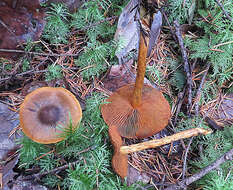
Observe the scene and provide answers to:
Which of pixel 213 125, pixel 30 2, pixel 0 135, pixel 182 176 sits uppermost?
pixel 30 2

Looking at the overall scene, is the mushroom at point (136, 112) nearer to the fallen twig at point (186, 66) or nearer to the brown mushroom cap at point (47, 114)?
the fallen twig at point (186, 66)

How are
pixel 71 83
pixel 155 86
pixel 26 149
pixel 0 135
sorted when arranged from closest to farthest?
pixel 26 149
pixel 0 135
pixel 71 83
pixel 155 86

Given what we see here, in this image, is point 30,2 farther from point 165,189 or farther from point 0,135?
point 165,189

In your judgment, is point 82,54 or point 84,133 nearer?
point 84,133

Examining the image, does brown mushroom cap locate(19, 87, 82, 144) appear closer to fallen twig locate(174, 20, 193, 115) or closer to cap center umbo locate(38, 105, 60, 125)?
cap center umbo locate(38, 105, 60, 125)

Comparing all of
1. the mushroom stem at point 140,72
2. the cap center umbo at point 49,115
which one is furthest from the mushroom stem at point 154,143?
the cap center umbo at point 49,115

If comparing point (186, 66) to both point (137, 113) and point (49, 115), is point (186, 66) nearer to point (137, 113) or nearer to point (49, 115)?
point (137, 113)

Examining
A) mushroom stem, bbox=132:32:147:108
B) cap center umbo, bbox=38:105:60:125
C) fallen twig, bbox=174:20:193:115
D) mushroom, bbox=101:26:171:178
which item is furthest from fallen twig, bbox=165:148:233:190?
cap center umbo, bbox=38:105:60:125

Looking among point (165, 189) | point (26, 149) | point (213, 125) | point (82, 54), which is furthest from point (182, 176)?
point (82, 54)
